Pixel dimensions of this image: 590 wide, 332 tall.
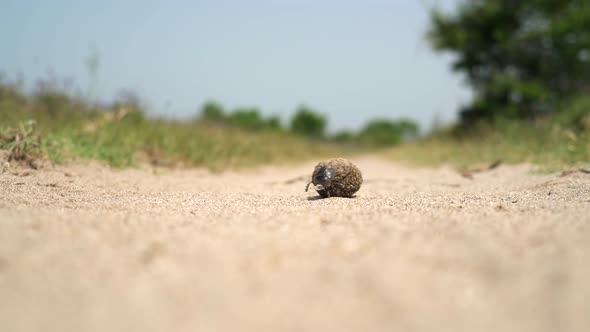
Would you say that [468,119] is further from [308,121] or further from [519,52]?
[308,121]

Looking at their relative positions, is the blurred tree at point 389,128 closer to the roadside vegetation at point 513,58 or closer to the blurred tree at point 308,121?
the blurred tree at point 308,121

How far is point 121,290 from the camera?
1.60m

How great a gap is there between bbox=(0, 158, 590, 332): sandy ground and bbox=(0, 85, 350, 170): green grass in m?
3.40

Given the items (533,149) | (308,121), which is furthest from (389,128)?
(533,149)

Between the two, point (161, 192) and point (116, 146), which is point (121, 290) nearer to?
point (161, 192)

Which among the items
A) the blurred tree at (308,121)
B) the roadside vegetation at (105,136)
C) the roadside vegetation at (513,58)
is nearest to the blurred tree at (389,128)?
the blurred tree at (308,121)

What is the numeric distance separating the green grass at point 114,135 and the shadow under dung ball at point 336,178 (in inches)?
125

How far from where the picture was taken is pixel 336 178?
12.8 ft

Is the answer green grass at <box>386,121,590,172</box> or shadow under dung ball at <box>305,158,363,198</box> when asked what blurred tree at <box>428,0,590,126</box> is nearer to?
green grass at <box>386,121,590,172</box>

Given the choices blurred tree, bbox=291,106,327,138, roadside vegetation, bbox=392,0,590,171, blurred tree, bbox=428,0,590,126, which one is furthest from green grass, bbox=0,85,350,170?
blurred tree, bbox=291,106,327,138

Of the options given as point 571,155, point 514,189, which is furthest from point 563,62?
point 514,189

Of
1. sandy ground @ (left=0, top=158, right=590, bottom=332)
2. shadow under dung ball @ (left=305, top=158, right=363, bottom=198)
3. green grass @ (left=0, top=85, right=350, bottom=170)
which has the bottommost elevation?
sandy ground @ (left=0, top=158, right=590, bottom=332)

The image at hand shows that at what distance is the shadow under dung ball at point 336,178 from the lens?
3920 mm

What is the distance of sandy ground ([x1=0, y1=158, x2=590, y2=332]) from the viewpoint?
57.1 inches
